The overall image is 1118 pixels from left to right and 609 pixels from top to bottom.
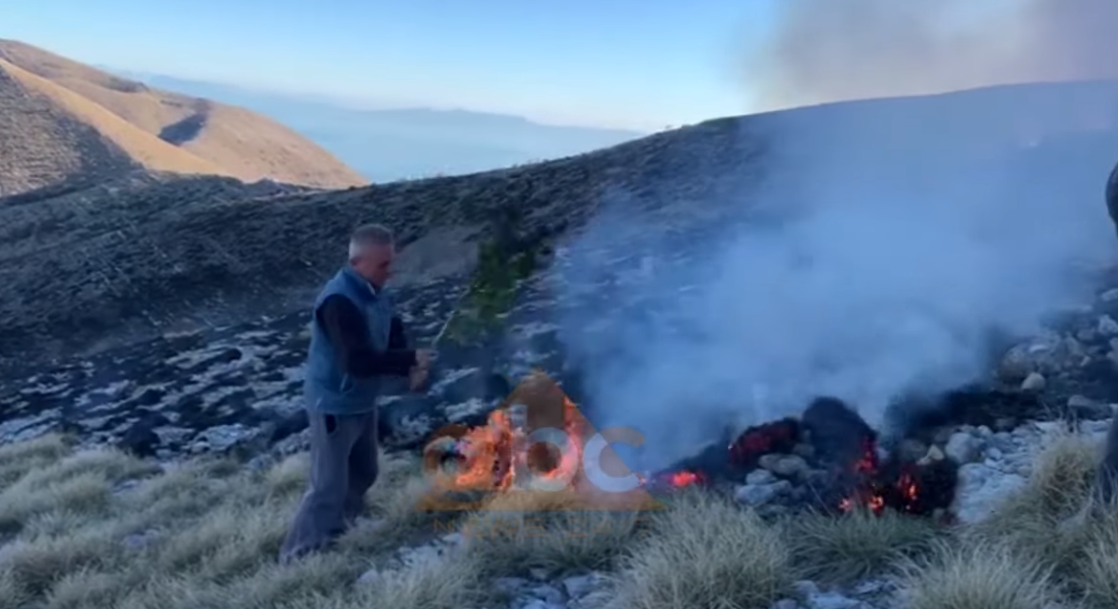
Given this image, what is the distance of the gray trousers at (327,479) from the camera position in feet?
14.9

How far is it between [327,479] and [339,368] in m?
0.54

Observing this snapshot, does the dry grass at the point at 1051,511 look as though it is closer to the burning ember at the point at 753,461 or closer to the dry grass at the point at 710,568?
the burning ember at the point at 753,461

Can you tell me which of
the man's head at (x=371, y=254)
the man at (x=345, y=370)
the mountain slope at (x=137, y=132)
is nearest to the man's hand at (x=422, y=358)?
the man at (x=345, y=370)

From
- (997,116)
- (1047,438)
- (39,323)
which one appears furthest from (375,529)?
(39,323)

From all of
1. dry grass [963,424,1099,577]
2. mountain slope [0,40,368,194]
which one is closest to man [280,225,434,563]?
dry grass [963,424,1099,577]

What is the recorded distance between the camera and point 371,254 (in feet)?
14.6

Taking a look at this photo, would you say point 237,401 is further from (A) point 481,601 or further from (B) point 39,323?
(B) point 39,323

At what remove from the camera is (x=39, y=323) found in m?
14.4

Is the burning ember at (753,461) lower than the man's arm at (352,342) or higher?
lower

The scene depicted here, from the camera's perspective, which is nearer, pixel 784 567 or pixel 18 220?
pixel 784 567

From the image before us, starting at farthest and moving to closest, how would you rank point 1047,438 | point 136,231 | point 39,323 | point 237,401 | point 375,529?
1. point 136,231
2. point 39,323
3. point 237,401
4. point 375,529
5. point 1047,438

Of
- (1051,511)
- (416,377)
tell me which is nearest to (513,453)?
(416,377)

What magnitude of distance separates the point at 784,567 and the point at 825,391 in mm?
2395

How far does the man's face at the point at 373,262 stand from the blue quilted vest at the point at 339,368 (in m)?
0.03
